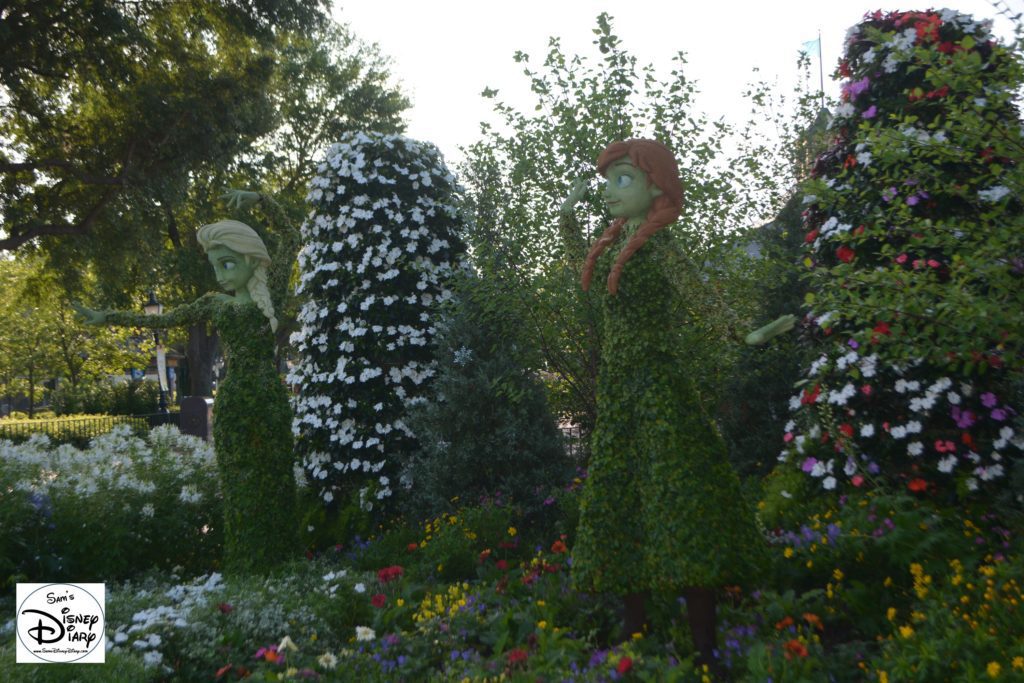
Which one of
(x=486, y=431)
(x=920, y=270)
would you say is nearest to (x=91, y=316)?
(x=486, y=431)

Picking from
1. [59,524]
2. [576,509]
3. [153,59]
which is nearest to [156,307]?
[153,59]

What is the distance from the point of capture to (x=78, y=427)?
59.9ft

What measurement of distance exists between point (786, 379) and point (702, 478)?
13.7 ft

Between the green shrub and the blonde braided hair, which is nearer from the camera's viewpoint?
the blonde braided hair

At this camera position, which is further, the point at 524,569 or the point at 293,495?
the point at 293,495

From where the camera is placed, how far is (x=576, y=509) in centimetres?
686

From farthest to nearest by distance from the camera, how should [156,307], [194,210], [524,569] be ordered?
[194,210] < [156,307] < [524,569]

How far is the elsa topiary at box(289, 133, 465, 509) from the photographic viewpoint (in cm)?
852

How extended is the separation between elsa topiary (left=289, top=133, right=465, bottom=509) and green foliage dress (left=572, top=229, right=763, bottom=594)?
420cm

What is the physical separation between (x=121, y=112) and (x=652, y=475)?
51.5 feet

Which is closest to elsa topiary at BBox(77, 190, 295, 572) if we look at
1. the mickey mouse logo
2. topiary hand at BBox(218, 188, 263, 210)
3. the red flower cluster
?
topiary hand at BBox(218, 188, 263, 210)

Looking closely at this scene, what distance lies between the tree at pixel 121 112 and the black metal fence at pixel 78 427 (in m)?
3.03

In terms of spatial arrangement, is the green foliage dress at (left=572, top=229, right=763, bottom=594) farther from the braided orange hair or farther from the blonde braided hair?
the blonde braided hair

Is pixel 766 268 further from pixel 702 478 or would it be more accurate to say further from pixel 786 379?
pixel 702 478
